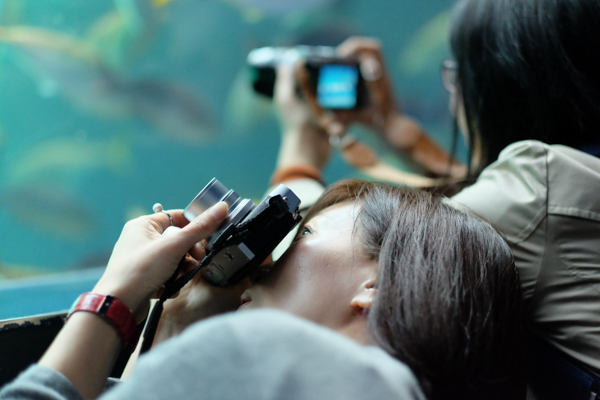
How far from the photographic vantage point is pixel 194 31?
1.32 metres

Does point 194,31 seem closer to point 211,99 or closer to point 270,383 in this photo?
point 211,99

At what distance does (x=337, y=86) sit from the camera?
49.7 inches

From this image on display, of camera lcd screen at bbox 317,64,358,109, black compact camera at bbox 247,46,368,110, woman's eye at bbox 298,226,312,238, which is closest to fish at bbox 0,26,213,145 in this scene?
A: black compact camera at bbox 247,46,368,110

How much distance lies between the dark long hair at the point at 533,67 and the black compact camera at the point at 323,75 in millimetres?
370

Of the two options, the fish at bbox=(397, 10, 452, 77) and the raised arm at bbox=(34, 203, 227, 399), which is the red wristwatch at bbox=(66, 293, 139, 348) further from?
the fish at bbox=(397, 10, 452, 77)

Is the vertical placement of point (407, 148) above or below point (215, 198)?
below

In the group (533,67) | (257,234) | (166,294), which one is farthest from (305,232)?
(533,67)

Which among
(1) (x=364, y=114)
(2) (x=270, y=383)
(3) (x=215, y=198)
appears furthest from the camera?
(1) (x=364, y=114)

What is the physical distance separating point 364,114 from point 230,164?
46 cm

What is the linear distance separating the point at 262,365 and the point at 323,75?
39.5 inches

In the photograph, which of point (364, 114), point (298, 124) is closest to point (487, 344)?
point (298, 124)

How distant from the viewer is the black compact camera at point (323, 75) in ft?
4.02

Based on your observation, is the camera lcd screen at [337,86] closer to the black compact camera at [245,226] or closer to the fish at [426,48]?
the fish at [426,48]

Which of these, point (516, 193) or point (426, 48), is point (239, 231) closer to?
point (516, 193)
